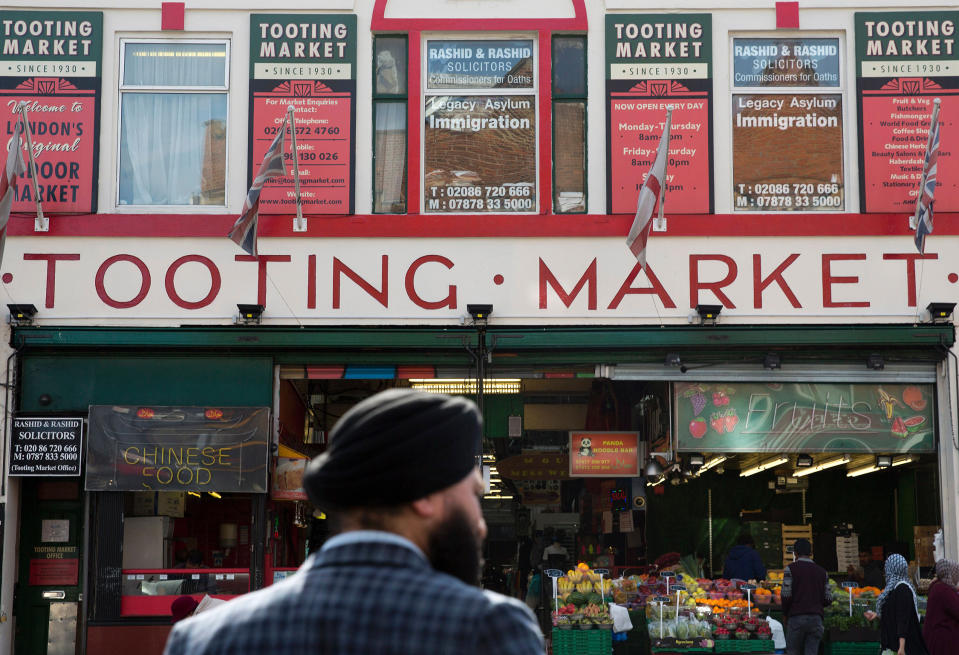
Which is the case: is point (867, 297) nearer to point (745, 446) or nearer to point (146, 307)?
point (745, 446)

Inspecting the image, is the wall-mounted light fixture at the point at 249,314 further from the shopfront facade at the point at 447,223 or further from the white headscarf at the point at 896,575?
the white headscarf at the point at 896,575

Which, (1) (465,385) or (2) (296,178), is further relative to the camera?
(1) (465,385)

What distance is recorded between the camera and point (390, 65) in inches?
570

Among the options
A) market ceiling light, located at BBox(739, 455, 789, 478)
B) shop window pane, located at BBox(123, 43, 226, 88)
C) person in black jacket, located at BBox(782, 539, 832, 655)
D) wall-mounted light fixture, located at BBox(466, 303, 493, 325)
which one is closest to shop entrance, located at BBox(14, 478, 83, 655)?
shop window pane, located at BBox(123, 43, 226, 88)

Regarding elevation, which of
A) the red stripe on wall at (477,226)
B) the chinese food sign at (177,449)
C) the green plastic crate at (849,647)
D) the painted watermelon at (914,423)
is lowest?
the green plastic crate at (849,647)

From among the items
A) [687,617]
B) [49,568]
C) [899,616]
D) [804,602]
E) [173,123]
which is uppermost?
[173,123]

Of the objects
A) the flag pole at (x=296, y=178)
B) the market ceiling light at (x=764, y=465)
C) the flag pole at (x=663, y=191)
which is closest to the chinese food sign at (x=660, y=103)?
the flag pole at (x=663, y=191)

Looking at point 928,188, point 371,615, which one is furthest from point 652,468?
point 371,615

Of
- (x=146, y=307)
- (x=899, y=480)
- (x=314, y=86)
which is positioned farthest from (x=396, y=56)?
(x=899, y=480)

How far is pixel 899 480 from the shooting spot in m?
19.7

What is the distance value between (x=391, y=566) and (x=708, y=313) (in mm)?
12138

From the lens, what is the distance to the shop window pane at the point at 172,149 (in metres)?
14.4

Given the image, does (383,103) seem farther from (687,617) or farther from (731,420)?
A: (687,617)

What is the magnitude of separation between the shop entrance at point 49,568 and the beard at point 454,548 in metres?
12.7
